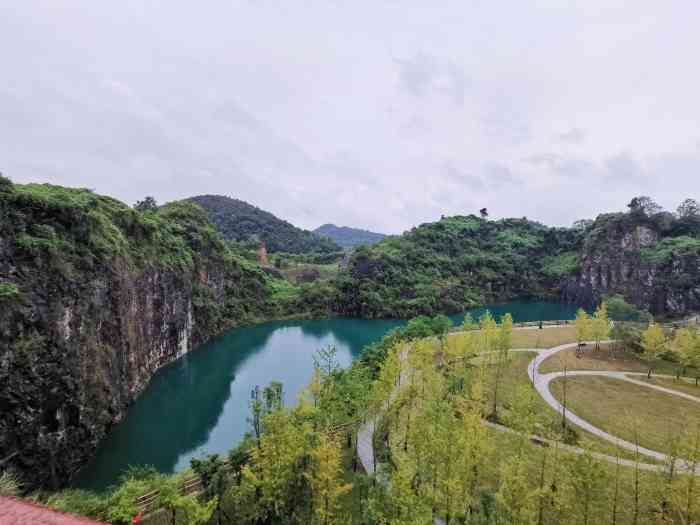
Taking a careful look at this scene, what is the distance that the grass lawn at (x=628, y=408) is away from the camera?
2177 centimetres

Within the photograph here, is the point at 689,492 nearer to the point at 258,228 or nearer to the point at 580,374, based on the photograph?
the point at 580,374

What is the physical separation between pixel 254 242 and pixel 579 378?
299 feet

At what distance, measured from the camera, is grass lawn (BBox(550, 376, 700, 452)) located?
71.4 ft

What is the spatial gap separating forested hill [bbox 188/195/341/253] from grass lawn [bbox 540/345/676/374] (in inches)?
3846

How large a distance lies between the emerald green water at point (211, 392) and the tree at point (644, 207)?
5758cm

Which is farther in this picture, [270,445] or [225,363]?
[225,363]

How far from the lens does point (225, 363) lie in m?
42.3

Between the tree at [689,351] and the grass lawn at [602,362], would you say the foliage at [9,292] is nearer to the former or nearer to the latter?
the grass lawn at [602,362]

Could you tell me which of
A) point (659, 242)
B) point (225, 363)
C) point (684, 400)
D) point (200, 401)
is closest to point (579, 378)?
point (684, 400)

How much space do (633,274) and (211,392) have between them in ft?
262

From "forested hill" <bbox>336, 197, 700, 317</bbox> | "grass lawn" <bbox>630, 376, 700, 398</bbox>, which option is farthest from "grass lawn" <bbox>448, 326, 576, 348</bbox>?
"forested hill" <bbox>336, 197, 700, 317</bbox>

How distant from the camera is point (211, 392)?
112 feet

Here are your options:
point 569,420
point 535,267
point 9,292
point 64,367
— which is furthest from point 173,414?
point 535,267

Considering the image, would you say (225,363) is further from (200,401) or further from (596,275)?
(596,275)
